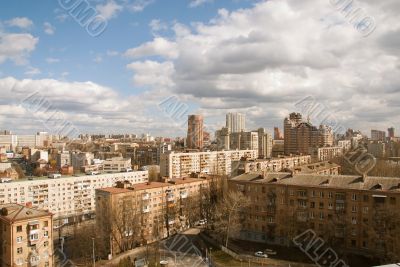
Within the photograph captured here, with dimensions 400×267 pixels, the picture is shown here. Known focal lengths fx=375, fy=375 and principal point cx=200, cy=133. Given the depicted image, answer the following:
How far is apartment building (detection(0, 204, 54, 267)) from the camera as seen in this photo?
26.2m

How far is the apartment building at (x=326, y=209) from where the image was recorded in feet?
98.0

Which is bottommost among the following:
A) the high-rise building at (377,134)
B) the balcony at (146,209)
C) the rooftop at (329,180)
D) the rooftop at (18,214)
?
the balcony at (146,209)

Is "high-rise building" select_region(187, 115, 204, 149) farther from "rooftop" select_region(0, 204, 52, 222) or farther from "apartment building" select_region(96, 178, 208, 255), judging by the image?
"rooftop" select_region(0, 204, 52, 222)

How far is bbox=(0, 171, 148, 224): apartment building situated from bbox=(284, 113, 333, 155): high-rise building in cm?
5770

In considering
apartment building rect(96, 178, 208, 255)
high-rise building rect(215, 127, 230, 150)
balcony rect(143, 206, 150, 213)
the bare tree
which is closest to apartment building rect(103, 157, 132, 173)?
apartment building rect(96, 178, 208, 255)

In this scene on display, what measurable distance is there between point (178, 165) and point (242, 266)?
164 feet

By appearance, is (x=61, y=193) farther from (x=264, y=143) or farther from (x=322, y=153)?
(x=264, y=143)

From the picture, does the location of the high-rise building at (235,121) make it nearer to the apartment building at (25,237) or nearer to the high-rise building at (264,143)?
the high-rise building at (264,143)

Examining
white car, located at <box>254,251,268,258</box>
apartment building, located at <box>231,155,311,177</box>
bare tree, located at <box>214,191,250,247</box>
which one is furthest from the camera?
apartment building, located at <box>231,155,311,177</box>

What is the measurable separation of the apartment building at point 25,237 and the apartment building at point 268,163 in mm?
30057

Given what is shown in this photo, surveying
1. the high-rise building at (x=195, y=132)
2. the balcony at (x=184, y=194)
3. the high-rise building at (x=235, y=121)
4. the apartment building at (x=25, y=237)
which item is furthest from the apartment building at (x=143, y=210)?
the high-rise building at (x=235, y=121)

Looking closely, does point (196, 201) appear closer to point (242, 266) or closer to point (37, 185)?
point (242, 266)

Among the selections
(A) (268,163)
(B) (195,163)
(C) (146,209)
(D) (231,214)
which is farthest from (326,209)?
(B) (195,163)

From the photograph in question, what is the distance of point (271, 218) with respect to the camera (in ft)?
119
